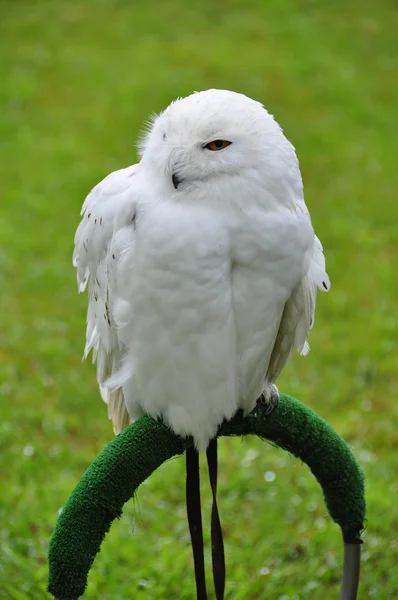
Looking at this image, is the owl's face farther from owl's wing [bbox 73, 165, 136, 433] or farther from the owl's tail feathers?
the owl's tail feathers

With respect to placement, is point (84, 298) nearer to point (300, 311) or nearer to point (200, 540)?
point (300, 311)

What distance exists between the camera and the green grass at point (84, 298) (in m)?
3.69

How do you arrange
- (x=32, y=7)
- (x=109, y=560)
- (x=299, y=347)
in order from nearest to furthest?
1. (x=299, y=347)
2. (x=109, y=560)
3. (x=32, y=7)

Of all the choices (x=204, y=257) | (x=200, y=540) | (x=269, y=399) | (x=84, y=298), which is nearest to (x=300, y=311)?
(x=269, y=399)

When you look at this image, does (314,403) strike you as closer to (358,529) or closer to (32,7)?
(358,529)

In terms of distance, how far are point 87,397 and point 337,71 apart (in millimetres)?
5825

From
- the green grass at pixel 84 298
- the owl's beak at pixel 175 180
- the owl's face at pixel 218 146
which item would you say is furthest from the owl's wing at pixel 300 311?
the green grass at pixel 84 298

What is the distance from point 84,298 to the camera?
5816mm

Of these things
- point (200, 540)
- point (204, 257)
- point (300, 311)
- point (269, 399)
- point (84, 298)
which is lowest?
point (84, 298)

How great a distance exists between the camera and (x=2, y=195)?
23.2 ft

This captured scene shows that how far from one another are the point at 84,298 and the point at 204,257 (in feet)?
12.2

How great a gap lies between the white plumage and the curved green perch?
9cm

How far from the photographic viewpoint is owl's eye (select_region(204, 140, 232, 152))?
87.0 inches

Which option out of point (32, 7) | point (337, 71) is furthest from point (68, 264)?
point (32, 7)
